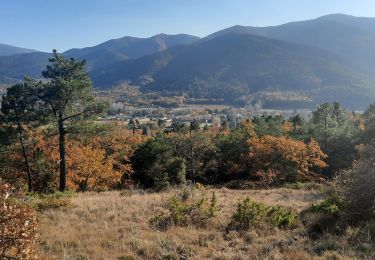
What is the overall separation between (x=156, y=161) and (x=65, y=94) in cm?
1494

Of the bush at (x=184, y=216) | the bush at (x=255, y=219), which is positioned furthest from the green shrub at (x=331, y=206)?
the bush at (x=184, y=216)

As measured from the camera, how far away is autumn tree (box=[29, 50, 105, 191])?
24188mm

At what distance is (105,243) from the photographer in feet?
32.4

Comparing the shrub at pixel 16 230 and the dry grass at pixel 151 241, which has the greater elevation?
the shrub at pixel 16 230

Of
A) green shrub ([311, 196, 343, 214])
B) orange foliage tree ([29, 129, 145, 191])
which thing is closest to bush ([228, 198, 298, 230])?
green shrub ([311, 196, 343, 214])

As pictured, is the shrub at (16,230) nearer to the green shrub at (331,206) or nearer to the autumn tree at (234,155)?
the green shrub at (331,206)

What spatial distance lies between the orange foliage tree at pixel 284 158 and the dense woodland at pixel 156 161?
0.09 meters

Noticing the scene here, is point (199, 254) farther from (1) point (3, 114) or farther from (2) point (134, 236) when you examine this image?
(1) point (3, 114)

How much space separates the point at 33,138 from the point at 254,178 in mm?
20627

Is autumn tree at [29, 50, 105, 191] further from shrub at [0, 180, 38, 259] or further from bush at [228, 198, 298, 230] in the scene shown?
shrub at [0, 180, 38, 259]

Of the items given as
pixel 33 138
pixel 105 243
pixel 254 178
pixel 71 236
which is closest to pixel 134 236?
pixel 105 243

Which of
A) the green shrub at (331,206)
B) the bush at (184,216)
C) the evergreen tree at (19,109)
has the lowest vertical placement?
the bush at (184,216)

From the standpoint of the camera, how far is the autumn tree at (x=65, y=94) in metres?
24.2

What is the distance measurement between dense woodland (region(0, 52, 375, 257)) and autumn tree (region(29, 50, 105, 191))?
0.06 meters
